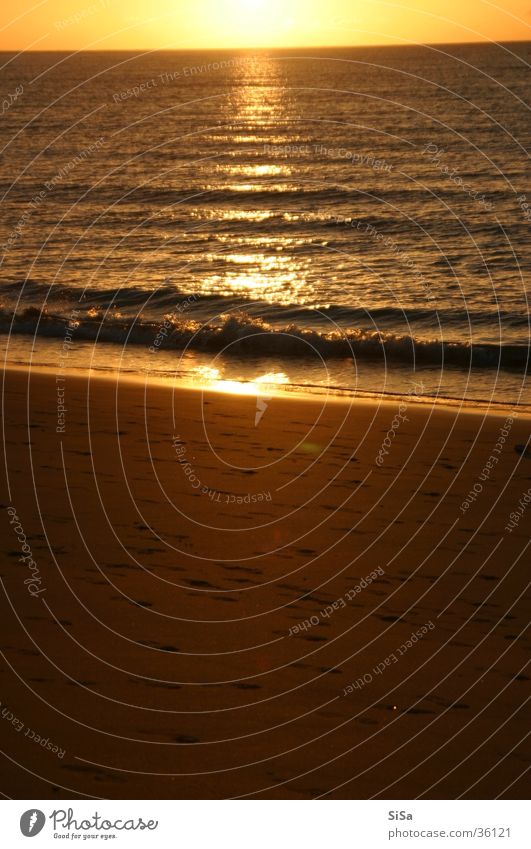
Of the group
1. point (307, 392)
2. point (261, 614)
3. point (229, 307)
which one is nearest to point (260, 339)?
point (229, 307)

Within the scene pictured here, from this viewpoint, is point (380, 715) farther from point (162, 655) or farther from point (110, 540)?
point (110, 540)

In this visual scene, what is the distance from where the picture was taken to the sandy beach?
651 centimetres

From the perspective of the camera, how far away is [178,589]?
8.85m

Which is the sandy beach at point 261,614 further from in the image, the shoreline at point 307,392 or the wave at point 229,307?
the wave at point 229,307

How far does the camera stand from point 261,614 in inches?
331

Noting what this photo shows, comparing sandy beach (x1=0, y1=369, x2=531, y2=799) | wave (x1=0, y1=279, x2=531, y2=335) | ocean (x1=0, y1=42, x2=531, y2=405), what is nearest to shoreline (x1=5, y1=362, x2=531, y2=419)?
ocean (x1=0, y1=42, x2=531, y2=405)

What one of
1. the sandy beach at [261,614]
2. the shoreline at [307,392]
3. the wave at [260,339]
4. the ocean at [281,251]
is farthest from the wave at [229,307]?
the sandy beach at [261,614]

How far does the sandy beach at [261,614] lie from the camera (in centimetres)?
651

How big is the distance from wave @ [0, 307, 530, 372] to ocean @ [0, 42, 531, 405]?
0.23 feet

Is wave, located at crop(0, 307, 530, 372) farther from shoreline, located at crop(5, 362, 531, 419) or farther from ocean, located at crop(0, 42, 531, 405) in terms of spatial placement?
shoreline, located at crop(5, 362, 531, 419)

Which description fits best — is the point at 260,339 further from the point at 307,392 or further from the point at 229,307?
the point at 307,392

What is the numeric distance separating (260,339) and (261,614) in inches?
610

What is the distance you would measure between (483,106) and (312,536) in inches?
3525
